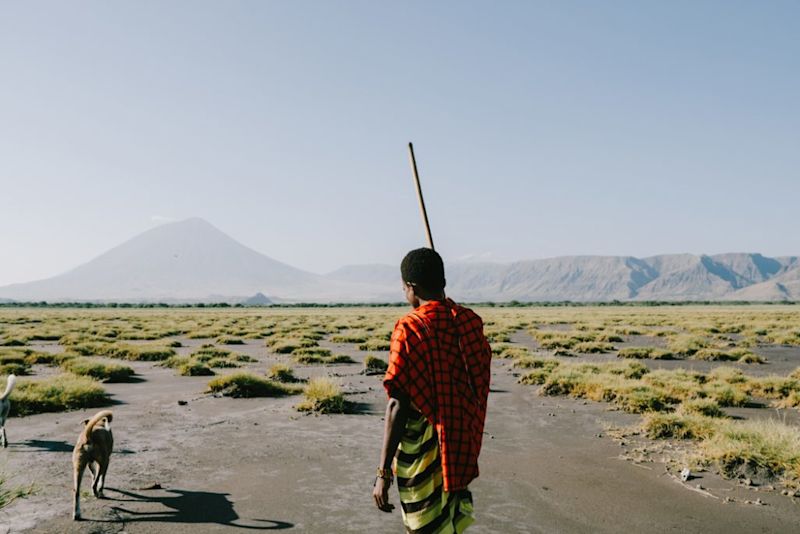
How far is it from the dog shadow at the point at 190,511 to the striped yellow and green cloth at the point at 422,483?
3.29m

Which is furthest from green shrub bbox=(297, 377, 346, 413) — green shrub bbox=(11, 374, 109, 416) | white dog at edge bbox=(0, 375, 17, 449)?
white dog at edge bbox=(0, 375, 17, 449)

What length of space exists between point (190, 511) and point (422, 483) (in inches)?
170

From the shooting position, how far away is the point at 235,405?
12961mm

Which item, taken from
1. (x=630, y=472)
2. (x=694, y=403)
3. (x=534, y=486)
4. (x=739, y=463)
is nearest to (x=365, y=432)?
(x=534, y=486)

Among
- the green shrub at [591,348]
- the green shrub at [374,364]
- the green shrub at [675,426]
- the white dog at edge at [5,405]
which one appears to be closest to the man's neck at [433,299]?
the white dog at edge at [5,405]

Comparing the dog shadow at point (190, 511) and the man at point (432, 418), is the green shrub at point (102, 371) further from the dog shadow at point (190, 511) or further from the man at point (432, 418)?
the man at point (432, 418)

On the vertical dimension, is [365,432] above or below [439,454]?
below

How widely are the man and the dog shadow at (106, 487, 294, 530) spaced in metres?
3.32

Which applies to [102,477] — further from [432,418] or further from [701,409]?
[701,409]

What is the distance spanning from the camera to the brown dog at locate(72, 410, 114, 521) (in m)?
6.04

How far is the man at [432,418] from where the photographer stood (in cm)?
328

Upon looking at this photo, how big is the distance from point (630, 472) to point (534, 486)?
1.68 m

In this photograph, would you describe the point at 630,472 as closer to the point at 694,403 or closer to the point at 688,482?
the point at 688,482

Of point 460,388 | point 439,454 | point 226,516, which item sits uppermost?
point 460,388
